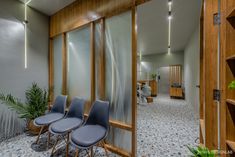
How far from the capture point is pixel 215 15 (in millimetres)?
1371

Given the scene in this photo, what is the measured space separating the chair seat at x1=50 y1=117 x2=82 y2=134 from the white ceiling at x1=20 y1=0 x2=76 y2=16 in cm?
262

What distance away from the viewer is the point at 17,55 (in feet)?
9.93

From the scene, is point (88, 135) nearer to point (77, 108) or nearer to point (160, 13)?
point (77, 108)

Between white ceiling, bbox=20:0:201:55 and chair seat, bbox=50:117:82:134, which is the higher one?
white ceiling, bbox=20:0:201:55

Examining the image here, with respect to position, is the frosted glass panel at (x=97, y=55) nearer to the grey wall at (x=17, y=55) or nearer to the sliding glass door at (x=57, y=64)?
the sliding glass door at (x=57, y=64)

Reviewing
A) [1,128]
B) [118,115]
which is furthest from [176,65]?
[1,128]

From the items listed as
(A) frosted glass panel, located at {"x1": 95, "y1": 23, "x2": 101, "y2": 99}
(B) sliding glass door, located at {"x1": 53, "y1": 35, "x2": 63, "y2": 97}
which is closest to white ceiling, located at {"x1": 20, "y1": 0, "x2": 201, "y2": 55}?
(B) sliding glass door, located at {"x1": 53, "y1": 35, "x2": 63, "y2": 97}

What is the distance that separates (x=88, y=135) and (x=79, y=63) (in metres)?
1.66

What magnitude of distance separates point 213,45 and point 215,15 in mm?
322

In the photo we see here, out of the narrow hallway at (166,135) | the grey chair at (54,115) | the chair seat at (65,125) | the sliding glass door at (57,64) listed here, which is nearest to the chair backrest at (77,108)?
the chair seat at (65,125)

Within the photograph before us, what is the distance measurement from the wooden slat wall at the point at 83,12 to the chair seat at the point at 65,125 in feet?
6.43

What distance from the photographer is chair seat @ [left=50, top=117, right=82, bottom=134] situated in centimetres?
198

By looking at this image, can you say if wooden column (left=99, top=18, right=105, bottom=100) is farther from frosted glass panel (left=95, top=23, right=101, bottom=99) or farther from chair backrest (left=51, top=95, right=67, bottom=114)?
chair backrest (left=51, top=95, right=67, bottom=114)

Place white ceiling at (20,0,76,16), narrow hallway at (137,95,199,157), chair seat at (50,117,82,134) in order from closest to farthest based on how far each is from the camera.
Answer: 1. chair seat at (50,117,82,134)
2. narrow hallway at (137,95,199,157)
3. white ceiling at (20,0,76,16)
